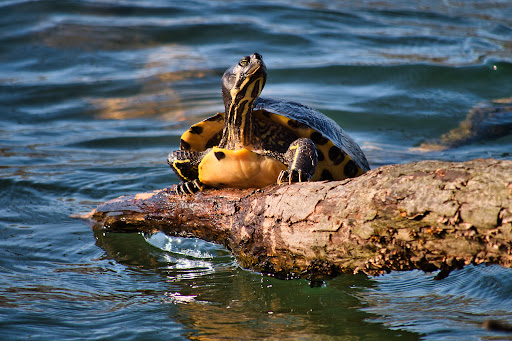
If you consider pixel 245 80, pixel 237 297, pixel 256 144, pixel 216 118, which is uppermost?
pixel 245 80

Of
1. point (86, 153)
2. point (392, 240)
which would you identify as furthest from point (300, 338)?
point (86, 153)

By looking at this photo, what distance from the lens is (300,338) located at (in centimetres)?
225

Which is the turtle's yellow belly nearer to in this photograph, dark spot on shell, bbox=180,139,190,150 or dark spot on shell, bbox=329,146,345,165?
dark spot on shell, bbox=329,146,345,165

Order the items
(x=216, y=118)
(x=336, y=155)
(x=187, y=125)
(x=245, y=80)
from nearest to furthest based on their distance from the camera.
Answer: (x=245, y=80)
(x=336, y=155)
(x=216, y=118)
(x=187, y=125)

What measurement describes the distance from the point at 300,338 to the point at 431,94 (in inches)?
231

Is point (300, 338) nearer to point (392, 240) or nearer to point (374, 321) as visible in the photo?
point (374, 321)

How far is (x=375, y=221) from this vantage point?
1.96m

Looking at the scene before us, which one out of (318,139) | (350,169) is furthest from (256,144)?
(350,169)

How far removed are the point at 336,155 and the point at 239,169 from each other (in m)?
0.73

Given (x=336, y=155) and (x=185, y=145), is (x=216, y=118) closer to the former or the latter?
(x=185, y=145)

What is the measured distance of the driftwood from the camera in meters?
1.70

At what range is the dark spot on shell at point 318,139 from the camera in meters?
3.32

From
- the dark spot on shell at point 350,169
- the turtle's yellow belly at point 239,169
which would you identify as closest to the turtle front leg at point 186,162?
the turtle's yellow belly at point 239,169

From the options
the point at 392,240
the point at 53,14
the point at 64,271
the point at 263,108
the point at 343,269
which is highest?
the point at 53,14
